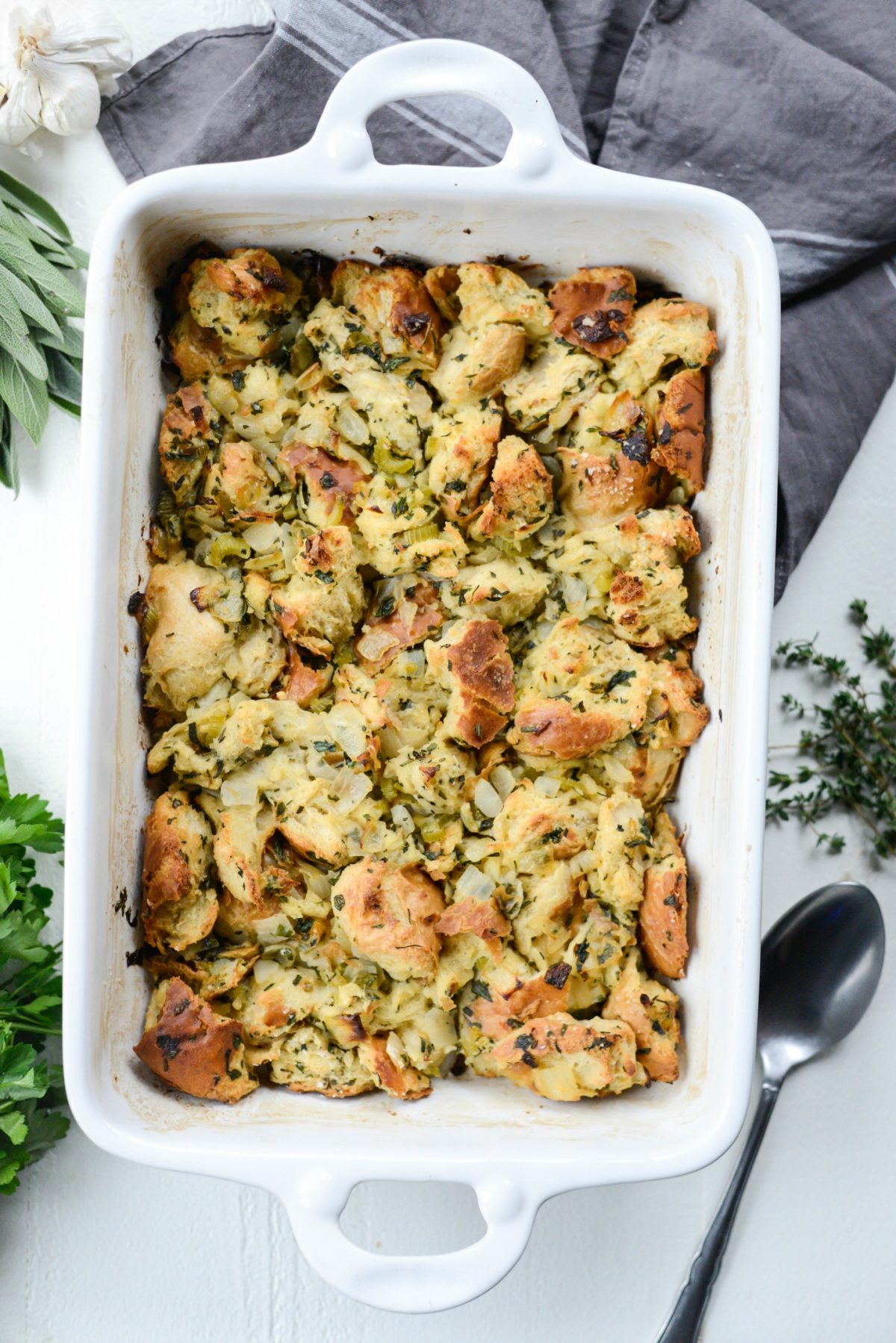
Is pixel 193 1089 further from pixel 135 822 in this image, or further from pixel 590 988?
pixel 590 988

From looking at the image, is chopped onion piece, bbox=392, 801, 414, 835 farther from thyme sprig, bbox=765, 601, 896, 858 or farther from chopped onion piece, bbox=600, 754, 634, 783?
thyme sprig, bbox=765, 601, 896, 858

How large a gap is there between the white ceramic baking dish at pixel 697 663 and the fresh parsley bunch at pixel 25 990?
31 centimetres

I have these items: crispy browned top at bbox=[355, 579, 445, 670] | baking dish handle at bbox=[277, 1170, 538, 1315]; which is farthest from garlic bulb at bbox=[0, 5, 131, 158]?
baking dish handle at bbox=[277, 1170, 538, 1315]

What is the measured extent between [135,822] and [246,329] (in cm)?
81

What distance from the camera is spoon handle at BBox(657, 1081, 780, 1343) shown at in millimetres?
2178

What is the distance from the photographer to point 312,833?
1.75 meters

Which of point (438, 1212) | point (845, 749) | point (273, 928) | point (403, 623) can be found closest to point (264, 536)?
point (403, 623)

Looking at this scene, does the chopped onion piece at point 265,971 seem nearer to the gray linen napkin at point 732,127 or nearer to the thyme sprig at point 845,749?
the thyme sprig at point 845,749

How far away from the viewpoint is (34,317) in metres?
2.05

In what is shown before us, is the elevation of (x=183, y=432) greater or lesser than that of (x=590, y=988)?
greater

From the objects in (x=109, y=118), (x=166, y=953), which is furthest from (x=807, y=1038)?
(x=109, y=118)

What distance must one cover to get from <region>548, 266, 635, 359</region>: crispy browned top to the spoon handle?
1.45 meters

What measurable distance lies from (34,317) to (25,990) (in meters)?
1.23

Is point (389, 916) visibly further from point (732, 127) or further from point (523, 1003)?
point (732, 127)
